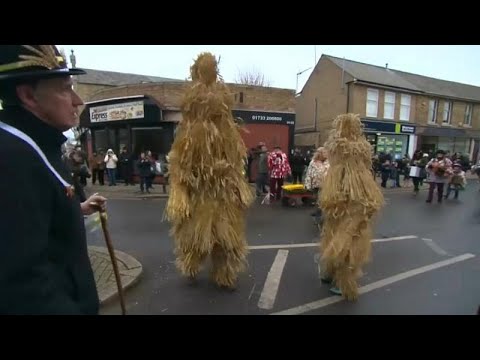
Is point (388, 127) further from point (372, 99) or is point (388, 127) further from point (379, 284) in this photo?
point (379, 284)

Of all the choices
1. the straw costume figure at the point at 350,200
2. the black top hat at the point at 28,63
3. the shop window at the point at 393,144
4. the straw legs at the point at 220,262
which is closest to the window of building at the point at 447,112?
the shop window at the point at 393,144

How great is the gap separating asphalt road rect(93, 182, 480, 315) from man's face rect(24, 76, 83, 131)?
2.74 meters

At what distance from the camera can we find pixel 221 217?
12.9 feet

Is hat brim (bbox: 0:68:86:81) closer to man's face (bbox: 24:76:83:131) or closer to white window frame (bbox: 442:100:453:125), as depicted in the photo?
man's face (bbox: 24:76:83:131)

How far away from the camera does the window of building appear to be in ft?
86.8

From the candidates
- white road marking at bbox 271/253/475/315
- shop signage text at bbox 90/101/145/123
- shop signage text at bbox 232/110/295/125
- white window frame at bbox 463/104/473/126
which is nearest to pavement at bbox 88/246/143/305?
white road marking at bbox 271/253/475/315

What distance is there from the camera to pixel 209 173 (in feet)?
12.6

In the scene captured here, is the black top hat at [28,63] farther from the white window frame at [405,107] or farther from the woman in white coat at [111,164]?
the white window frame at [405,107]

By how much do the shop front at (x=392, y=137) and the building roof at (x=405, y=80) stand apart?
9.33 feet

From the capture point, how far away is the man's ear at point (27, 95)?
1251 mm

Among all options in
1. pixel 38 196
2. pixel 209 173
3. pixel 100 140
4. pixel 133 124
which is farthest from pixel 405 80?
pixel 38 196

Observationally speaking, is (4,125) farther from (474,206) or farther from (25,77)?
(474,206)
